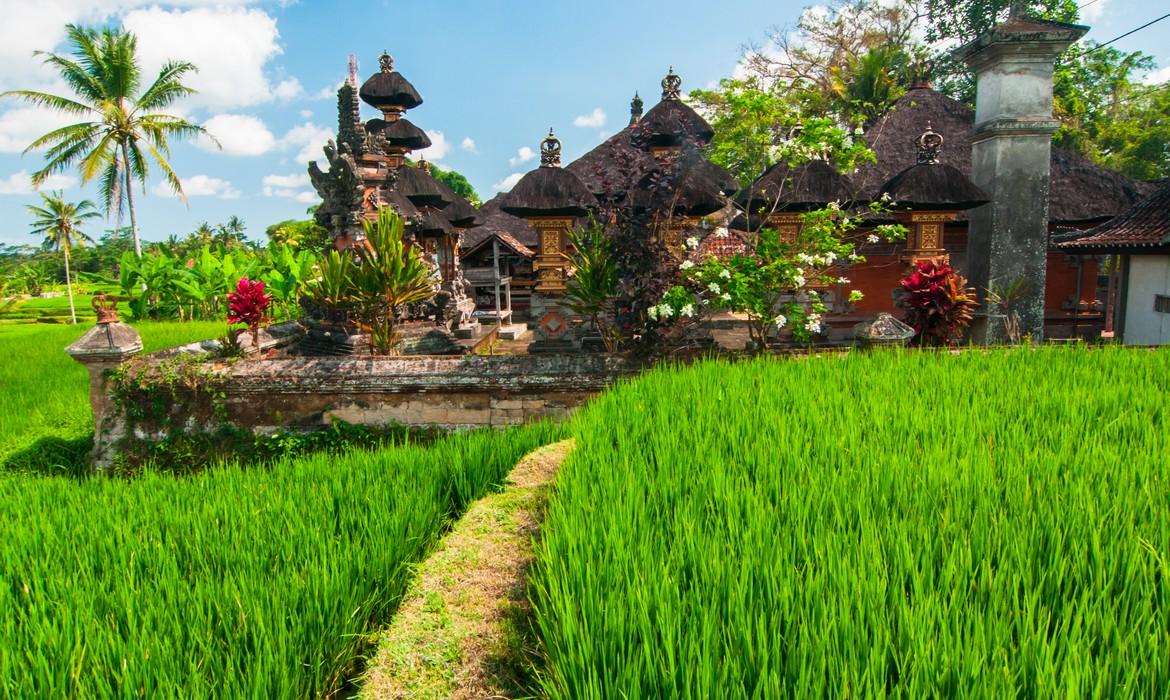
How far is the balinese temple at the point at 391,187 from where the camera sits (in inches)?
379

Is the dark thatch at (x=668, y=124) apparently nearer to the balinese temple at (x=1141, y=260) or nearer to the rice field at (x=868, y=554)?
the balinese temple at (x=1141, y=260)

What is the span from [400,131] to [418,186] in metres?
4.18

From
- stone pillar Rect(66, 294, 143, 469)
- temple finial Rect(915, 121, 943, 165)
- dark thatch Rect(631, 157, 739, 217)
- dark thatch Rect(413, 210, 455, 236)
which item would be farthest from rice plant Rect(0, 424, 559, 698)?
dark thatch Rect(413, 210, 455, 236)

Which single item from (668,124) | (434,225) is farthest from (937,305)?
(434,225)

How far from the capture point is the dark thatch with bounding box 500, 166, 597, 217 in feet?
30.0

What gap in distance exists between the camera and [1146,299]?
8617mm

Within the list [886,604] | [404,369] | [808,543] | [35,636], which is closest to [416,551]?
[35,636]

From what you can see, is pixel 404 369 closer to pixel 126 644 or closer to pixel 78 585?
pixel 78 585

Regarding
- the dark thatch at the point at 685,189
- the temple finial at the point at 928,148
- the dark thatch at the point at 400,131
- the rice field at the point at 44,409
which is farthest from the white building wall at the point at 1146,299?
the dark thatch at the point at 400,131

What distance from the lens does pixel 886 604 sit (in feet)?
5.95

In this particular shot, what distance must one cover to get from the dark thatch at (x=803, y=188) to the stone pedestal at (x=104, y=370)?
766 centimetres

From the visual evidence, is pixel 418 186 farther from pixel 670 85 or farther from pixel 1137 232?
pixel 1137 232

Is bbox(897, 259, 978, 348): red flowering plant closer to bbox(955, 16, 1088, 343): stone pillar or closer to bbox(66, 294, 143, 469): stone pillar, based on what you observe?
bbox(955, 16, 1088, 343): stone pillar

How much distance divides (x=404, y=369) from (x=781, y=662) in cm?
515
